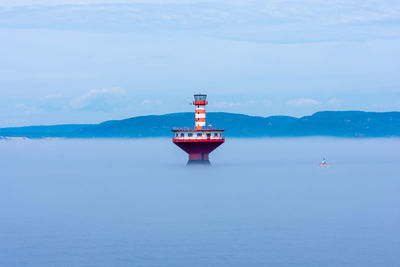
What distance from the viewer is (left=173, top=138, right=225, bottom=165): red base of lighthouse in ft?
261

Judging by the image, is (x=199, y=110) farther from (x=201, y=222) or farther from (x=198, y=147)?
(x=201, y=222)

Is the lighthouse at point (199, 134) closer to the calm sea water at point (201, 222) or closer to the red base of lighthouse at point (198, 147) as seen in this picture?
the red base of lighthouse at point (198, 147)

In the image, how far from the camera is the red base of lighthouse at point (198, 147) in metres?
79.7

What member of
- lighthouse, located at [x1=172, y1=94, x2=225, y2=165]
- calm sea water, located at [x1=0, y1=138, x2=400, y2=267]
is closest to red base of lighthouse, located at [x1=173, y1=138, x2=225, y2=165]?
lighthouse, located at [x1=172, y1=94, x2=225, y2=165]

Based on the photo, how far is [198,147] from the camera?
82.5m

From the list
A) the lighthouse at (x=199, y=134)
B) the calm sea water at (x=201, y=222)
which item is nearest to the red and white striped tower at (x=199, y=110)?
the lighthouse at (x=199, y=134)

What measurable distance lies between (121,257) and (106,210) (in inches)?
598

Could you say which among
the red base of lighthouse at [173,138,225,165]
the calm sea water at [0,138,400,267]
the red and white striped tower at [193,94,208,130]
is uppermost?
the red and white striped tower at [193,94,208,130]

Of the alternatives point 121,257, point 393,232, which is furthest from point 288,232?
point 121,257

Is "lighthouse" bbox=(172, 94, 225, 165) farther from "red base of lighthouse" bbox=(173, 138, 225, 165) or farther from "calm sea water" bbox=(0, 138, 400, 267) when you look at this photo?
"calm sea water" bbox=(0, 138, 400, 267)

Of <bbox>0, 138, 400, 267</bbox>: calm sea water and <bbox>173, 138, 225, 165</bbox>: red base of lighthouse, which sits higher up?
<bbox>173, 138, 225, 165</bbox>: red base of lighthouse

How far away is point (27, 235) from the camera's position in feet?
121

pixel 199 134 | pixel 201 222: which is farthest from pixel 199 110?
pixel 201 222

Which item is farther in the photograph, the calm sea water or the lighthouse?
the lighthouse
